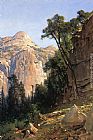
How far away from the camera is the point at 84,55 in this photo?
5372cm

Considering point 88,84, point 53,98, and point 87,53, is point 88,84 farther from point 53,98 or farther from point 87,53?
point 53,98

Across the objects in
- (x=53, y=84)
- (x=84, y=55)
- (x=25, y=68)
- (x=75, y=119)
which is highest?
(x=25, y=68)

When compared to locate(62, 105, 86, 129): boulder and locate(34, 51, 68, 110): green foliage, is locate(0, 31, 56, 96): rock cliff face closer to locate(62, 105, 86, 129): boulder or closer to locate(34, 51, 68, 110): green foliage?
locate(34, 51, 68, 110): green foliage

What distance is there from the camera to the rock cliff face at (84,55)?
5041 cm

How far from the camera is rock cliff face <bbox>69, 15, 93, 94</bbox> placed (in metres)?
50.4

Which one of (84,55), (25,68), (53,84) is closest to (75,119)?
(84,55)

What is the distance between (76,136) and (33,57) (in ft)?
463

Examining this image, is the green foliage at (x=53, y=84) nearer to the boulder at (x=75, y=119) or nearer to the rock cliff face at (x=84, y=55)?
the rock cliff face at (x=84, y=55)

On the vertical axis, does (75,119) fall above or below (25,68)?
below

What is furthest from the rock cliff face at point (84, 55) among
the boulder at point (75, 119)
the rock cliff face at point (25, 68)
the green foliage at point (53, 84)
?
the rock cliff face at point (25, 68)

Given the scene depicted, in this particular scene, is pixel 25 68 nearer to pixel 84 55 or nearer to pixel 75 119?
pixel 84 55

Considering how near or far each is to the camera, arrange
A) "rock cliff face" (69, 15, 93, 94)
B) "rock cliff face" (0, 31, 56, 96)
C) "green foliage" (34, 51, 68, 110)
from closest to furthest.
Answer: "rock cliff face" (69, 15, 93, 94) < "green foliage" (34, 51, 68, 110) < "rock cliff face" (0, 31, 56, 96)

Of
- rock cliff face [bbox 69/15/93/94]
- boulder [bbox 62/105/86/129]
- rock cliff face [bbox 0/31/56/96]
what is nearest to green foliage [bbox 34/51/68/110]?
rock cliff face [bbox 69/15/93/94]

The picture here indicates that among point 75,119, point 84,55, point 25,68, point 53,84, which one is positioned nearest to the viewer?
point 75,119
